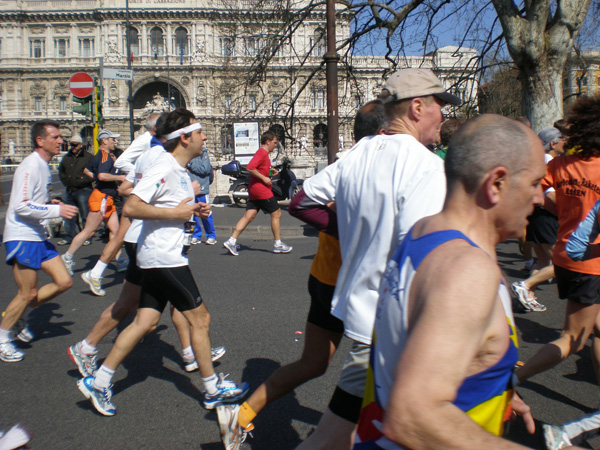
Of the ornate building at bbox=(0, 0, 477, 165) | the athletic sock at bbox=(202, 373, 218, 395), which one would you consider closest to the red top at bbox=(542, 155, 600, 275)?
the athletic sock at bbox=(202, 373, 218, 395)

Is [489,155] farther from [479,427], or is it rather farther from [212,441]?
[212,441]

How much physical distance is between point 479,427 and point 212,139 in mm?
63521

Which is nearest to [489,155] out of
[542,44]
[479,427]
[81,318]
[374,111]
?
[479,427]

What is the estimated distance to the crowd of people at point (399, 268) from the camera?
115 cm

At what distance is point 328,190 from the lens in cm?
249

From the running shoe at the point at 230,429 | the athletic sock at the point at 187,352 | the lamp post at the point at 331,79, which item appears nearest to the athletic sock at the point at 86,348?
the athletic sock at the point at 187,352

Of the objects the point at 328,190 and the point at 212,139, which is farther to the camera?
the point at 212,139

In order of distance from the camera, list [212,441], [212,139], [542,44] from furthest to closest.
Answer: [212,139] → [542,44] → [212,441]

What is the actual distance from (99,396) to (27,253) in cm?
169

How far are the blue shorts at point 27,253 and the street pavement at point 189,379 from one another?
751 millimetres

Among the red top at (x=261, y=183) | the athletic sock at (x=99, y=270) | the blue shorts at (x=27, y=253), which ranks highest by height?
the red top at (x=261, y=183)

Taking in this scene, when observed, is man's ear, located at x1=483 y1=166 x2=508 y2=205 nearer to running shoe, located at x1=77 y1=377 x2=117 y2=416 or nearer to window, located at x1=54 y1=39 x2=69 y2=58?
running shoe, located at x1=77 y1=377 x2=117 y2=416

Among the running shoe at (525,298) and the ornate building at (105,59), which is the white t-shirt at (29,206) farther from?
the ornate building at (105,59)

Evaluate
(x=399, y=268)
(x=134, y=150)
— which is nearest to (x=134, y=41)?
(x=134, y=150)
